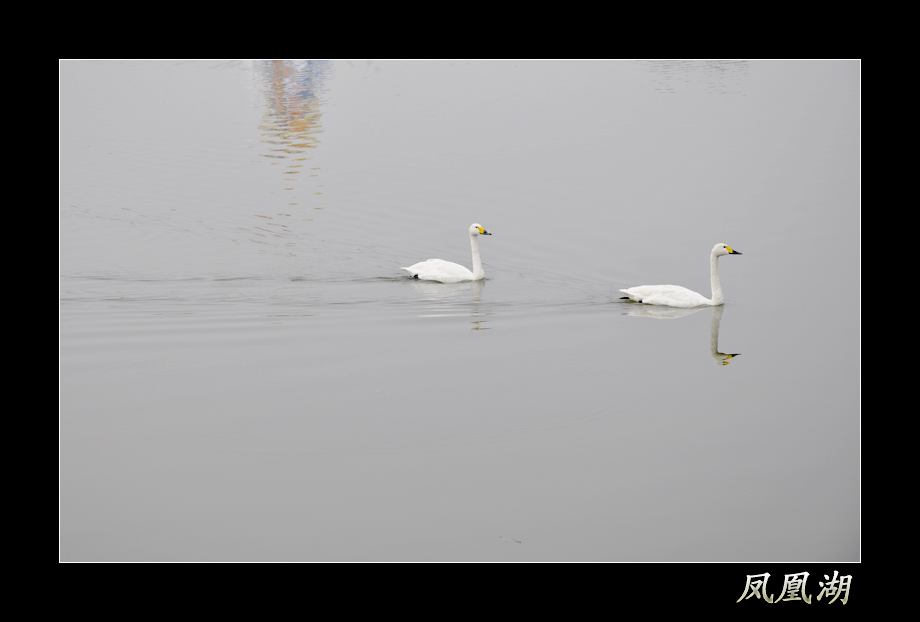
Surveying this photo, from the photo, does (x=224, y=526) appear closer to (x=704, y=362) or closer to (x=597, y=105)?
(x=704, y=362)

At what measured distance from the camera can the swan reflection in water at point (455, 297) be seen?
13.1 meters

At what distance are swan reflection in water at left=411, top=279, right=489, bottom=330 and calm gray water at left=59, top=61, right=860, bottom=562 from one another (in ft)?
0.24

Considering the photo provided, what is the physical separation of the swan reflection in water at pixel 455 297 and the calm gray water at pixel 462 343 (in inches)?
2.9

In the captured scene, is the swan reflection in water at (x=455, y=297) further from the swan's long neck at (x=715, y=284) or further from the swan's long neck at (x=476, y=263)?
the swan's long neck at (x=715, y=284)

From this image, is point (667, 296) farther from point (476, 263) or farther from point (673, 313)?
point (476, 263)

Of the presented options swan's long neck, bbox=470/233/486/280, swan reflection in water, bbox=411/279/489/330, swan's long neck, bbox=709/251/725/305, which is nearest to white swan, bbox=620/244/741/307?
swan's long neck, bbox=709/251/725/305

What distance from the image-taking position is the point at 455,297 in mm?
14273

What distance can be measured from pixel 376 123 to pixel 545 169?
7.00 m

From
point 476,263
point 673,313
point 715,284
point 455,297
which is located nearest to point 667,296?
point 673,313

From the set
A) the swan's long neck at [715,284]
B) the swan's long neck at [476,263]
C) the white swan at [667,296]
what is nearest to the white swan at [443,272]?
the swan's long neck at [476,263]

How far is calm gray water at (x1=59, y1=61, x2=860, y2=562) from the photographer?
6.95 meters

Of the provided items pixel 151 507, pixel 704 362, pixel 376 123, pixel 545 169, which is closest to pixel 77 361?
pixel 151 507

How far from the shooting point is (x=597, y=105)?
29109mm

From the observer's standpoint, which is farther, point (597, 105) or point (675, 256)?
point (597, 105)
